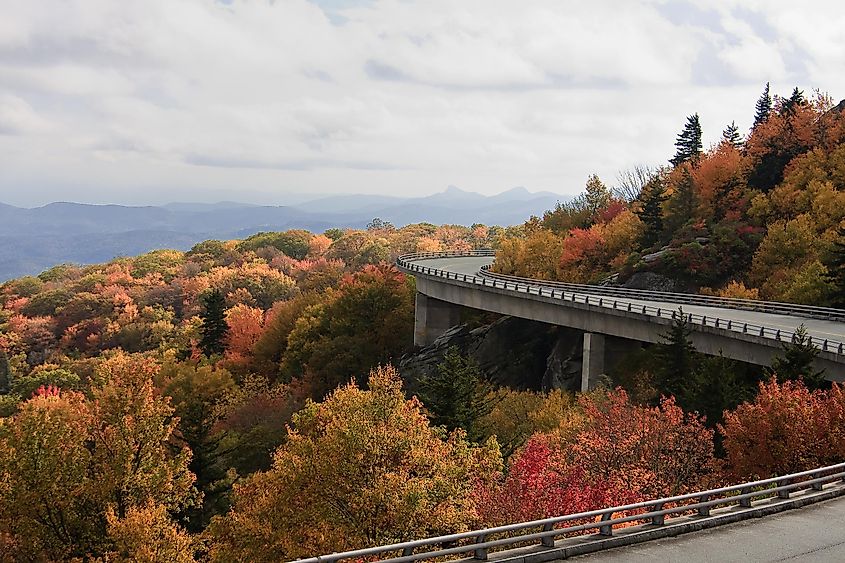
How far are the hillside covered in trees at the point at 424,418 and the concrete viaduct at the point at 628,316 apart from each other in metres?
1.66

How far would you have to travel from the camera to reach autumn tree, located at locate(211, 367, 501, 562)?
78.6ft

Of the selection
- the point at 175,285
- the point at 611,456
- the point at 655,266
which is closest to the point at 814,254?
the point at 655,266

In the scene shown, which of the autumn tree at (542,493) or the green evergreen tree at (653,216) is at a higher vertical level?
the green evergreen tree at (653,216)

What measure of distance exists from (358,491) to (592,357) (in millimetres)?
31914

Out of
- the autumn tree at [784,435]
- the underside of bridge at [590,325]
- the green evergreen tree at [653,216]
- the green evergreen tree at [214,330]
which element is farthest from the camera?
the green evergreen tree at [214,330]

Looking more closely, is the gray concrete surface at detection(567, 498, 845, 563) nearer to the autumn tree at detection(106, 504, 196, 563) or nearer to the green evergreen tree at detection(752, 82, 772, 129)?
the autumn tree at detection(106, 504, 196, 563)

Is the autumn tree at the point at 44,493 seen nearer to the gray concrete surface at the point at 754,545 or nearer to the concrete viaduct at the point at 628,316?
the gray concrete surface at the point at 754,545

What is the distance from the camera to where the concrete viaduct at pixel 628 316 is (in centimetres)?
4141

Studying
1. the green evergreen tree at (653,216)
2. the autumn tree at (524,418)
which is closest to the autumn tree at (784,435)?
the autumn tree at (524,418)

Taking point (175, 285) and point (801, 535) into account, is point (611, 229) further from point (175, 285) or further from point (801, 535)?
point (175, 285)

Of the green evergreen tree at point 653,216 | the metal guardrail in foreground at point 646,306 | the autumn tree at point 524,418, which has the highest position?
the green evergreen tree at point 653,216

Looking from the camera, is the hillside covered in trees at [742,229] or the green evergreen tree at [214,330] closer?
the hillside covered in trees at [742,229]

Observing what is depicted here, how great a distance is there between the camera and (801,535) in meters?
17.5

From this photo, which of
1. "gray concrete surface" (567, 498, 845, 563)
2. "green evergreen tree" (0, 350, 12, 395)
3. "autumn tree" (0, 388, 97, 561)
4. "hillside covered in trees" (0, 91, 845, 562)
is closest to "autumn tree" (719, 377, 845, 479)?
"hillside covered in trees" (0, 91, 845, 562)
